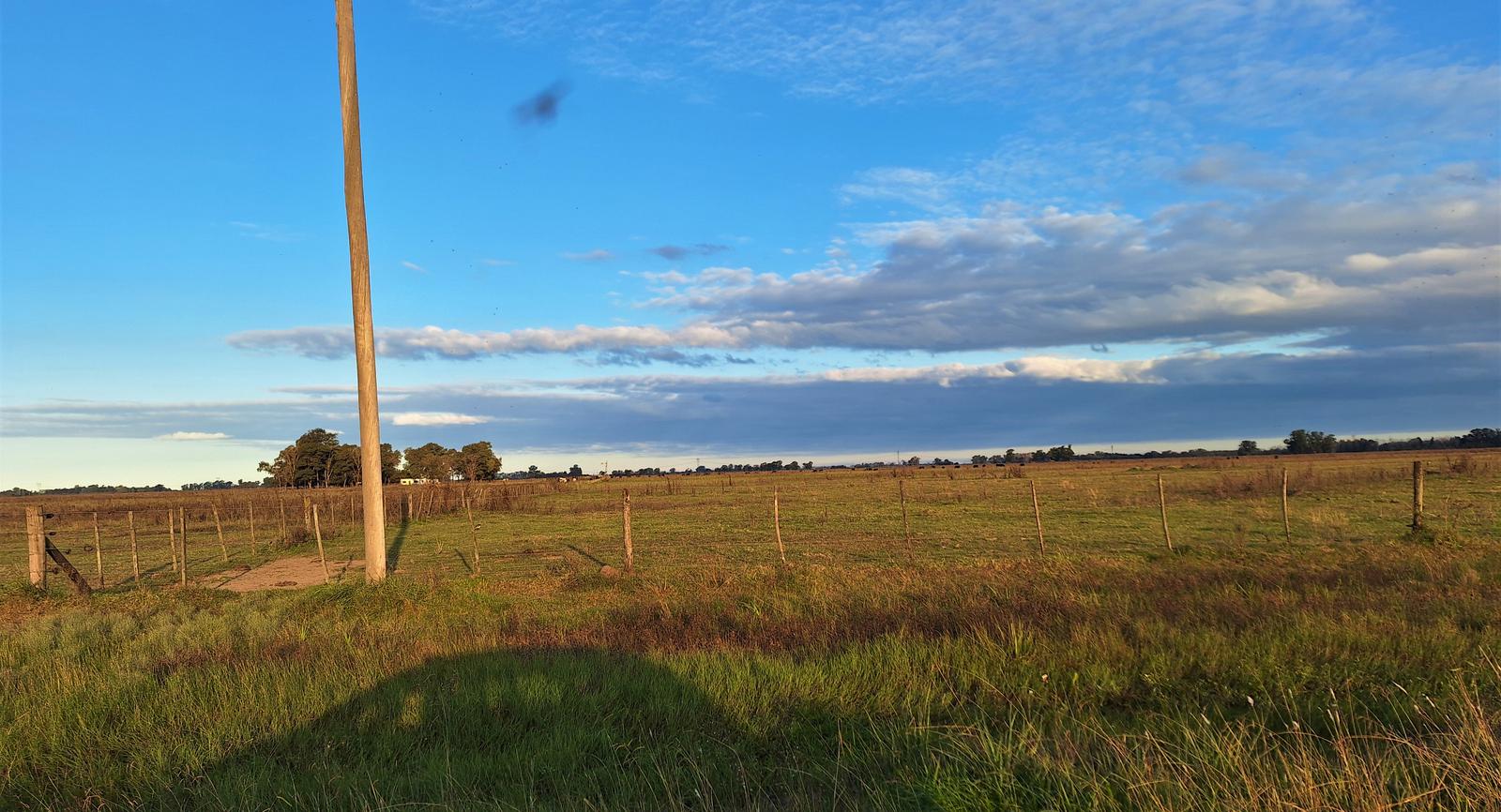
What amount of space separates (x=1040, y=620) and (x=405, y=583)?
35.1 feet

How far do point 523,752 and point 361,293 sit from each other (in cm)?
1187

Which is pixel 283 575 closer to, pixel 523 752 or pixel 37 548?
pixel 37 548

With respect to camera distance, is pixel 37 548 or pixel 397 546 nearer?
pixel 37 548

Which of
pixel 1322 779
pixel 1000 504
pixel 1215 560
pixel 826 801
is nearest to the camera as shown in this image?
pixel 1322 779

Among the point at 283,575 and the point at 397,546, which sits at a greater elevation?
the point at 283,575

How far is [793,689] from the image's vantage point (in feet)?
23.3

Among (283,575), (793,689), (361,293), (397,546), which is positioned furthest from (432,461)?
(793,689)

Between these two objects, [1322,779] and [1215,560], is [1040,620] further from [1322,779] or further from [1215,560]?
[1215,560]

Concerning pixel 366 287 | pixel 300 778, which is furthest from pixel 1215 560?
pixel 366 287

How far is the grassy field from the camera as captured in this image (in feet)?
15.4

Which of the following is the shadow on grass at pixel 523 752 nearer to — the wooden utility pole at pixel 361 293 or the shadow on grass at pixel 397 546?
the wooden utility pole at pixel 361 293

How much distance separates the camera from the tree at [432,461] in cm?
12267

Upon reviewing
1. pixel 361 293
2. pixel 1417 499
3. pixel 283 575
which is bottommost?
pixel 283 575

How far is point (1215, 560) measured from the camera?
16.0m
